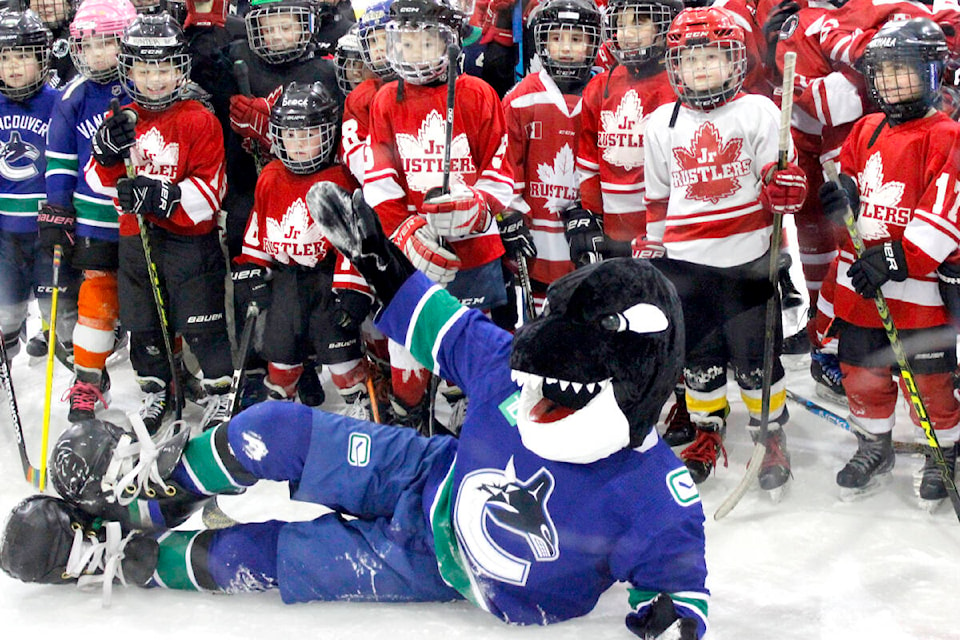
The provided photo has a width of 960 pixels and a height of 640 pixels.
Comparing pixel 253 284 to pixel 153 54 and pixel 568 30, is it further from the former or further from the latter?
pixel 568 30

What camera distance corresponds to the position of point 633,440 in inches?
71.4

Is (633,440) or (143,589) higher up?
(633,440)

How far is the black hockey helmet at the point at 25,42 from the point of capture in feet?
10.8

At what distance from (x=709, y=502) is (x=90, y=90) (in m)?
2.24

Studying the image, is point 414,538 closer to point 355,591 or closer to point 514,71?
point 355,591

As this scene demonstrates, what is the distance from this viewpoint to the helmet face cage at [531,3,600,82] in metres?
3.07

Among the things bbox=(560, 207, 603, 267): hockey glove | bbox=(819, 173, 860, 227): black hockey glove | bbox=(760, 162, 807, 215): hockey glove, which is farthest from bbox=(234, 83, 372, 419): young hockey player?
bbox=(819, 173, 860, 227): black hockey glove

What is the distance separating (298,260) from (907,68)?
1713 mm

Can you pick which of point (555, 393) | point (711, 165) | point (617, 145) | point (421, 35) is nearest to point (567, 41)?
point (617, 145)

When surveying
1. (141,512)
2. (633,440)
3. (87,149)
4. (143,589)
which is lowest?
(143,589)

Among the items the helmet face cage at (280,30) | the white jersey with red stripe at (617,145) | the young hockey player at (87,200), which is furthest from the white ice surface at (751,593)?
the helmet face cage at (280,30)

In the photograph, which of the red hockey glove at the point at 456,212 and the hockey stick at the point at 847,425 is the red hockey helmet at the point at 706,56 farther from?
the hockey stick at the point at 847,425

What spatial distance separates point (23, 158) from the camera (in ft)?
11.2

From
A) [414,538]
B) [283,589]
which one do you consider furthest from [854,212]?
[283,589]
